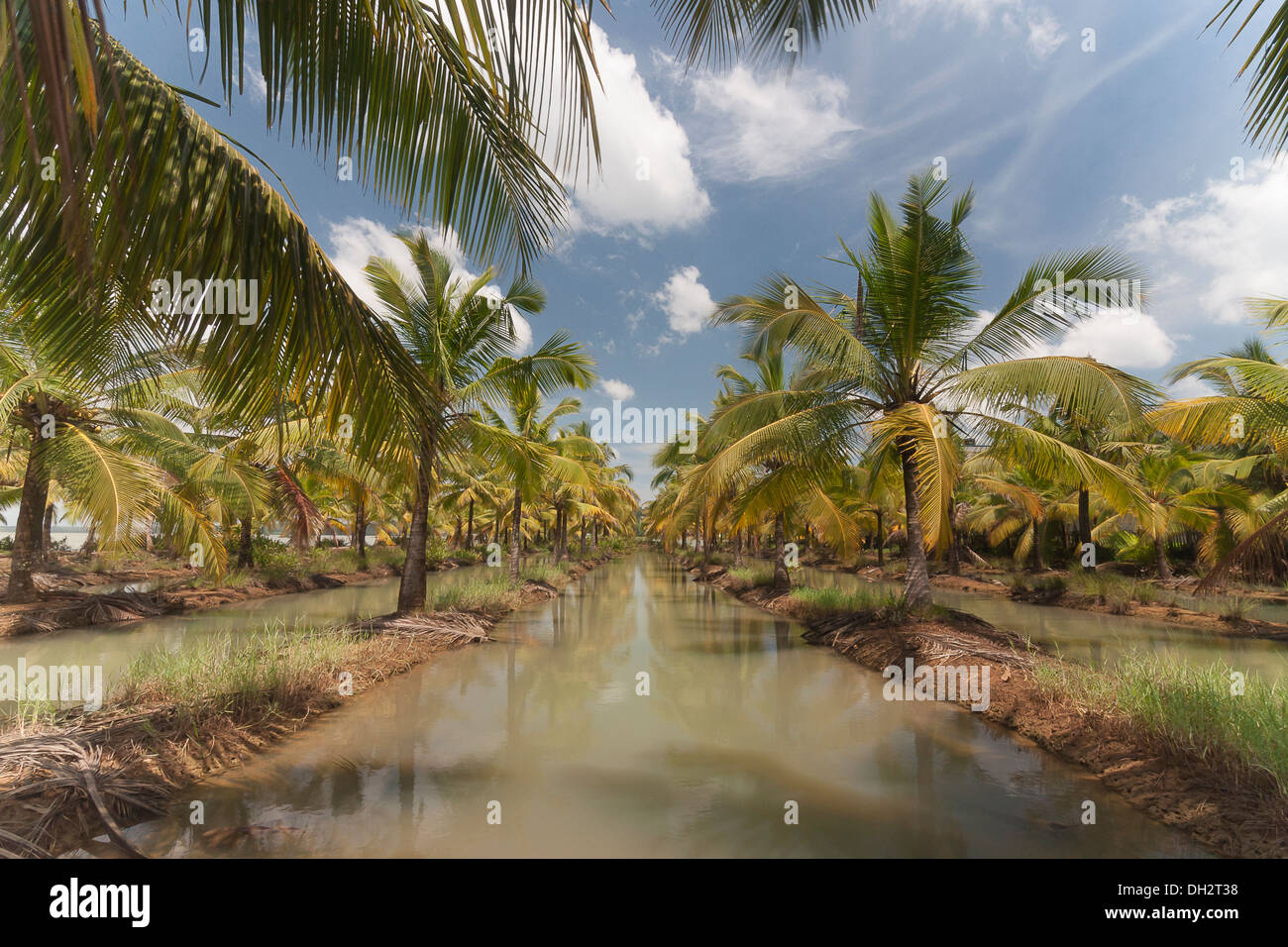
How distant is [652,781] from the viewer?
470 centimetres

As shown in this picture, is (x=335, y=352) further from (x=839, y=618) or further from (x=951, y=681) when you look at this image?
(x=839, y=618)

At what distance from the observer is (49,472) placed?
1045cm

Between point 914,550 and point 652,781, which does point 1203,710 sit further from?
point 914,550

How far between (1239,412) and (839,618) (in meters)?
6.62

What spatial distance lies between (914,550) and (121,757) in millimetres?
10406

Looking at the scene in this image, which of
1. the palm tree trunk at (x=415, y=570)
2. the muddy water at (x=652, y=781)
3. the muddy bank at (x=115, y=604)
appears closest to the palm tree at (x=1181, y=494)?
the muddy water at (x=652, y=781)

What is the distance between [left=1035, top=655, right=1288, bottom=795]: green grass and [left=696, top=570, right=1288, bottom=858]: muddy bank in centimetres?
9

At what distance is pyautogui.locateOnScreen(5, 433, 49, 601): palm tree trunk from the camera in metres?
11.2

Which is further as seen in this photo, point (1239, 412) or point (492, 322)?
point (492, 322)

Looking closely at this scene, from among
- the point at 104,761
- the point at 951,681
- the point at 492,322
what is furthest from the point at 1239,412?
the point at 104,761

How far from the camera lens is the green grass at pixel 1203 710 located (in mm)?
4000

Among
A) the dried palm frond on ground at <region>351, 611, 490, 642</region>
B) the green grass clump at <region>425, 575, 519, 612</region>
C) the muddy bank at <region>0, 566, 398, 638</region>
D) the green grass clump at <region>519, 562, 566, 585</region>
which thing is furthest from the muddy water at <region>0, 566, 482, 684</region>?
the green grass clump at <region>519, 562, 566, 585</region>

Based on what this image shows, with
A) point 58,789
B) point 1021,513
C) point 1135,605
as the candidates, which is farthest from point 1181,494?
point 58,789

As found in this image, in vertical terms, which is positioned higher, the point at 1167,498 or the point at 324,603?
the point at 1167,498
